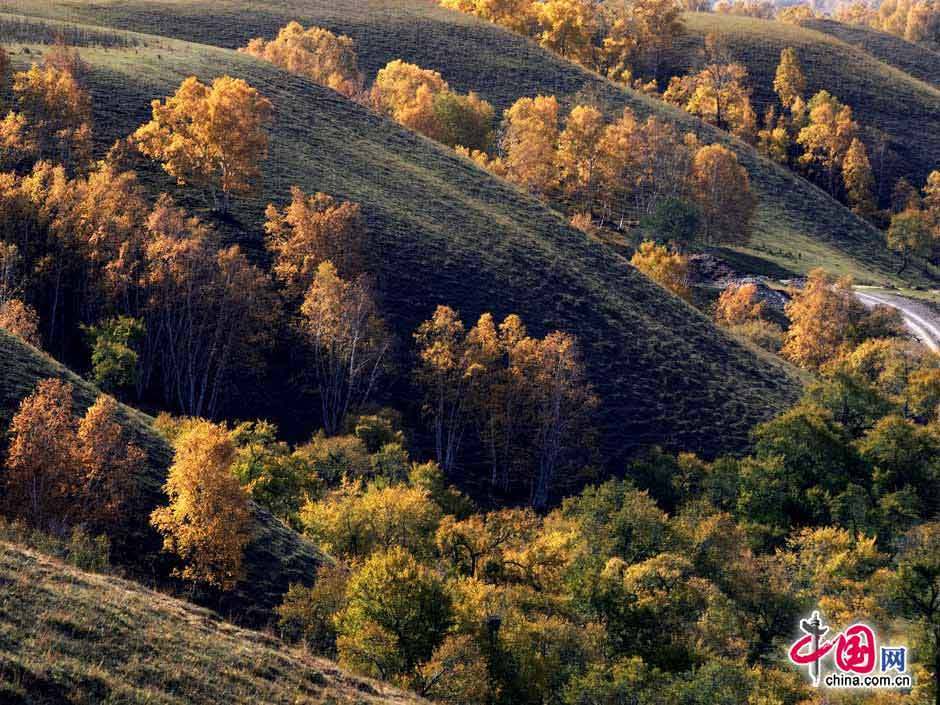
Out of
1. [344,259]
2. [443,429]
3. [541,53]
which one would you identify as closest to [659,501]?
[443,429]

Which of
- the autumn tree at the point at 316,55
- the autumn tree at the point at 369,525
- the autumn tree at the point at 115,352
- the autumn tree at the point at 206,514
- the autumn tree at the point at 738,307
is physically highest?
the autumn tree at the point at 316,55

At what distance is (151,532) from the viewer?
51375 millimetres

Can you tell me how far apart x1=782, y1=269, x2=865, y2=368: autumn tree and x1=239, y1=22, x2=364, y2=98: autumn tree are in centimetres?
7116

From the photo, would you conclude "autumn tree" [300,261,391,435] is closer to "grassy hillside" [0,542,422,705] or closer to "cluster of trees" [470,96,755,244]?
"grassy hillside" [0,542,422,705]

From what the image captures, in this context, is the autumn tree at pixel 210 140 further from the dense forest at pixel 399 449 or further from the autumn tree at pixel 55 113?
the autumn tree at pixel 55 113

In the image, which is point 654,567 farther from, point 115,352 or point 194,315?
point 194,315

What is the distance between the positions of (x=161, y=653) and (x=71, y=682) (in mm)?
4631

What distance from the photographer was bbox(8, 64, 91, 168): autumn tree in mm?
92688

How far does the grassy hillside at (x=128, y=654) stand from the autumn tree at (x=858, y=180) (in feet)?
567

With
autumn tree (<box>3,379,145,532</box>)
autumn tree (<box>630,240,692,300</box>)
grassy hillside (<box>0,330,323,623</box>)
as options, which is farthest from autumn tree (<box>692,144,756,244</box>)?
autumn tree (<box>3,379,145,532</box>)

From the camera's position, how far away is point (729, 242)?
15450cm

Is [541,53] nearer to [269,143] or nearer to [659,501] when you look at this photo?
[269,143]

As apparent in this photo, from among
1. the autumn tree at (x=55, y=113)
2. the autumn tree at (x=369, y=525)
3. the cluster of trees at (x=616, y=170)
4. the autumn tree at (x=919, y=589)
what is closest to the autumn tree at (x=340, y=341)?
the autumn tree at (x=369, y=525)

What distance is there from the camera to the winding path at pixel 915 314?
118869 millimetres
